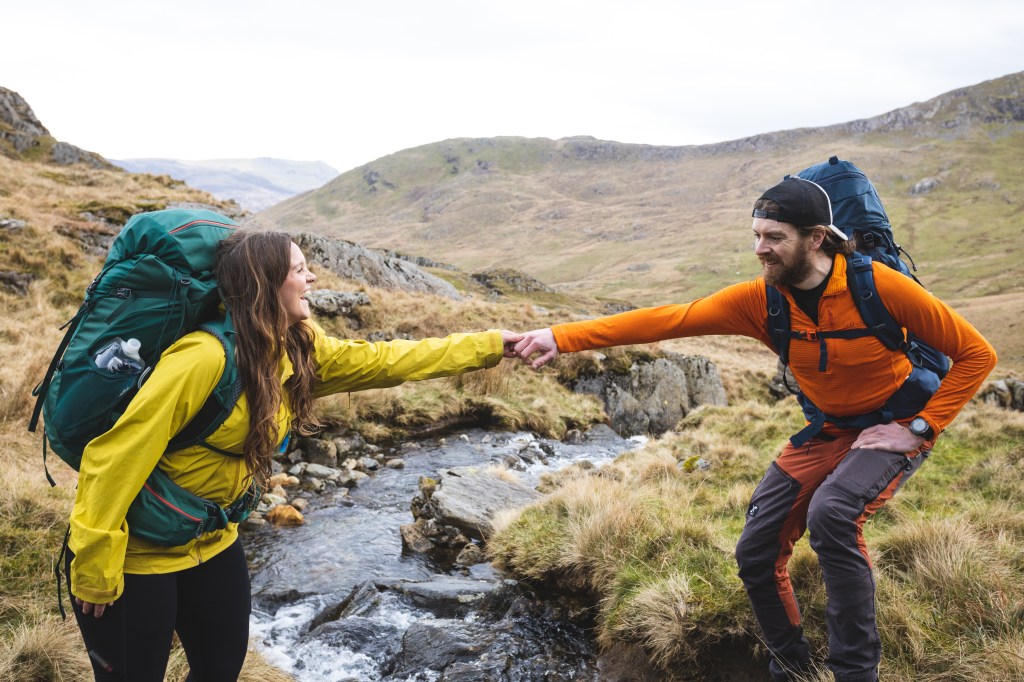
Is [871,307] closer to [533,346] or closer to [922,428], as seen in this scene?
[922,428]

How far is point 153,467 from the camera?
2379 mm

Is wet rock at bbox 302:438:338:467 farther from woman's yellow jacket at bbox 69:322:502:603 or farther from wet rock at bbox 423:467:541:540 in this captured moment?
woman's yellow jacket at bbox 69:322:502:603

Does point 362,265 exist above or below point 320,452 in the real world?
above

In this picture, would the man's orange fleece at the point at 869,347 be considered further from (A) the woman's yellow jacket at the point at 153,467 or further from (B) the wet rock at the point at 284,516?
(B) the wet rock at the point at 284,516

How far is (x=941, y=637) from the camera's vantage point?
3.70 metres

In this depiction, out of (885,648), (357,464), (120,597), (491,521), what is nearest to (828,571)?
(885,648)

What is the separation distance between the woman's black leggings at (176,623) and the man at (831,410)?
2.93 metres

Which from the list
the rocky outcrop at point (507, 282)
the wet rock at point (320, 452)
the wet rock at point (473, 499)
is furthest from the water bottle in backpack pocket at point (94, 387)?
the rocky outcrop at point (507, 282)

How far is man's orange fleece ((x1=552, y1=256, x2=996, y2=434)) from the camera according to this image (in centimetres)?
317

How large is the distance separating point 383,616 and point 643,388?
1281 centimetres

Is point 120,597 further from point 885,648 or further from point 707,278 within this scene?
point 707,278

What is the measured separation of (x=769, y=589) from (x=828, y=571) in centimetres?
58

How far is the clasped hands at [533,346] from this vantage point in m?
4.27

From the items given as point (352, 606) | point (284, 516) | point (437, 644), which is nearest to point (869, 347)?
point (437, 644)
